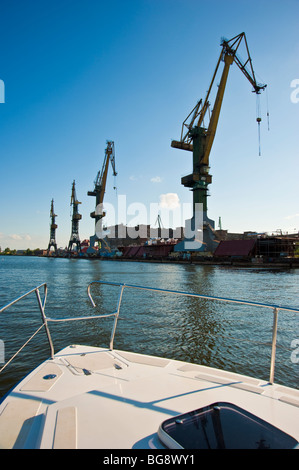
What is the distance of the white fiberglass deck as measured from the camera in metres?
1.60

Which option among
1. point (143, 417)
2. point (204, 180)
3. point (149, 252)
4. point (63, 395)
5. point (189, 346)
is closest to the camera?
point (143, 417)

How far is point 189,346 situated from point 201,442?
19.6ft

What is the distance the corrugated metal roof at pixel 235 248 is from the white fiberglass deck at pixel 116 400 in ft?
143

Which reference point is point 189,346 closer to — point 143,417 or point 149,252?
point 143,417

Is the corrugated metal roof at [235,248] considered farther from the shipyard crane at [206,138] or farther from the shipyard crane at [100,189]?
the shipyard crane at [100,189]

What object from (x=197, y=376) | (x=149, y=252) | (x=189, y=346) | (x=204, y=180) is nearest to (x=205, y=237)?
(x=204, y=180)

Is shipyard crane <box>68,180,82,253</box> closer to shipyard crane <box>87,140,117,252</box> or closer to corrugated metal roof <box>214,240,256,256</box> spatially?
shipyard crane <box>87,140,117,252</box>

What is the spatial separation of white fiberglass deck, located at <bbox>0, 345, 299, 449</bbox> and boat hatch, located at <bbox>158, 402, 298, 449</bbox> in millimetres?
119

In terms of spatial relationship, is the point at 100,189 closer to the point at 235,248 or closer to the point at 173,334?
the point at 235,248

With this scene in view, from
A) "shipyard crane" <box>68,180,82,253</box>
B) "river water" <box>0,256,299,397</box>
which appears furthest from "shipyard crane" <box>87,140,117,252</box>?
"river water" <box>0,256,299,397</box>

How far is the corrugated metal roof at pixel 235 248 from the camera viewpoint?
144ft

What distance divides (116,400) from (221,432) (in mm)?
831

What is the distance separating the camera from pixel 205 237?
47.8 m

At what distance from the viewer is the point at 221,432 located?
4.89ft
